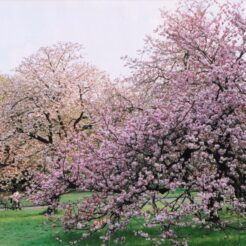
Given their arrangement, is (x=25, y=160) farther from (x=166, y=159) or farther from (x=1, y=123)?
(x=166, y=159)

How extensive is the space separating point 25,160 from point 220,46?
698 inches

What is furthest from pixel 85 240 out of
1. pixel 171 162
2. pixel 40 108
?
pixel 40 108

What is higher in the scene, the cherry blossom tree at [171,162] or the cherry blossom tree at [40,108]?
the cherry blossom tree at [40,108]

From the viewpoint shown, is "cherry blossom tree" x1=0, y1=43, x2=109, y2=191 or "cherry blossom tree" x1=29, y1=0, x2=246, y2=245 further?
"cherry blossom tree" x1=0, y1=43, x2=109, y2=191

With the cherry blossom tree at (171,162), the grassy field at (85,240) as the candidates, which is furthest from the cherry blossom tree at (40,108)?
the cherry blossom tree at (171,162)

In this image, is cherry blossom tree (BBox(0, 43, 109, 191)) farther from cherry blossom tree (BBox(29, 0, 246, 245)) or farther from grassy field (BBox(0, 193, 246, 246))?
cherry blossom tree (BBox(29, 0, 246, 245))

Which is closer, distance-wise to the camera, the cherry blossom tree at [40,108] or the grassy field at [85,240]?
the grassy field at [85,240]

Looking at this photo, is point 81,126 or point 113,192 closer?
point 113,192

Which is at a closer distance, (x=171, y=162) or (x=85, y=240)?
(x=171, y=162)

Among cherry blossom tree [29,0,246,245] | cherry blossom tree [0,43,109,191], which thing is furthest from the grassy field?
cherry blossom tree [0,43,109,191]

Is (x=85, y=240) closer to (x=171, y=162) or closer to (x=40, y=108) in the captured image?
(x=171, y=162)

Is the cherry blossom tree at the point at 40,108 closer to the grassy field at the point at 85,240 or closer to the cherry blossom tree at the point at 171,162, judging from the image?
the grassy field at the point at 85,240

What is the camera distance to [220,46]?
15.4 metres

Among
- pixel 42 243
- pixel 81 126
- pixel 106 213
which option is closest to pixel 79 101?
pixel 81 126
